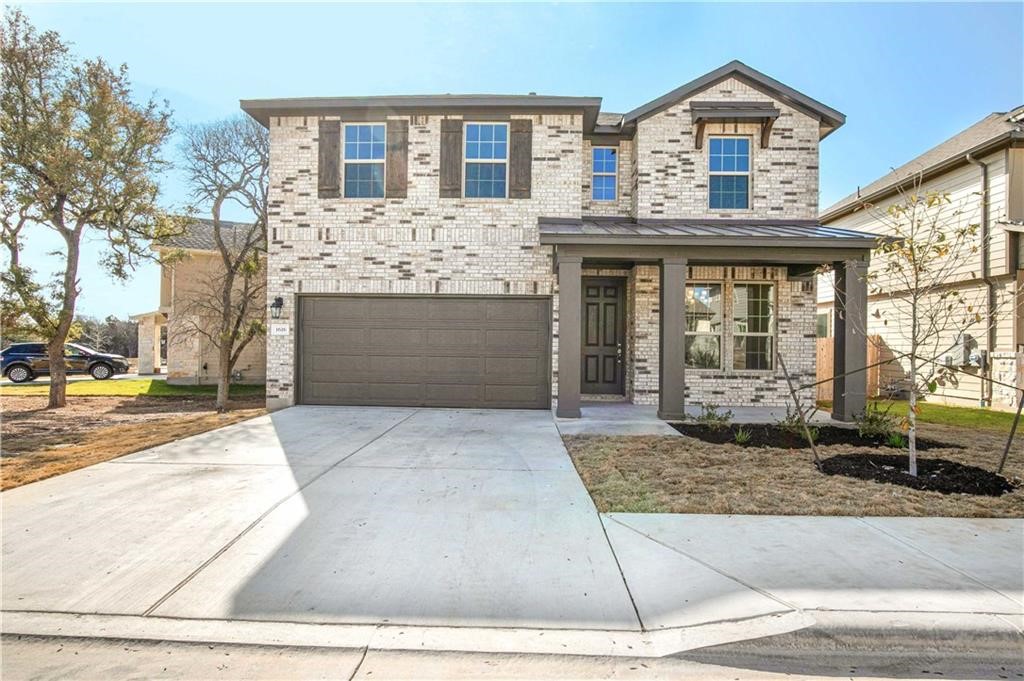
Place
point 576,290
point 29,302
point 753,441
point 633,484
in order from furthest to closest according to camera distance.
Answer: point 29,302
point 576,290
point 753,441
point 633,484

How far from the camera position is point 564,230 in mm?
9547

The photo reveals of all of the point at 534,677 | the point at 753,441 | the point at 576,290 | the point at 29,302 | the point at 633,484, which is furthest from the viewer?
the point at 29,302

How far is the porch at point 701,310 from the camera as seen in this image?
9305 mm

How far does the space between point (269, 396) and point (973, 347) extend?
16.5m

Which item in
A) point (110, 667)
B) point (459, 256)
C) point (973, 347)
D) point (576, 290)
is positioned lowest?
point (110, 667)

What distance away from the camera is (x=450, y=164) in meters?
10.8

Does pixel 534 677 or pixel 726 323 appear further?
pixel 726 323

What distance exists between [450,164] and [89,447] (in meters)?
7.59

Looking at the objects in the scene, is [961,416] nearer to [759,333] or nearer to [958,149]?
[759,333]

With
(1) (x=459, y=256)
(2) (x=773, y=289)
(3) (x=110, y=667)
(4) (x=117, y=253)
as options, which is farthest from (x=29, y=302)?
(2) (x=773, y=289)

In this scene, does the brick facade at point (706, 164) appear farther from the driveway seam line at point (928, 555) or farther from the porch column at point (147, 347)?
the porch column at point (147, 347)

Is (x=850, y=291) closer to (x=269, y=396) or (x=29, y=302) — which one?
(x=269, y=396)

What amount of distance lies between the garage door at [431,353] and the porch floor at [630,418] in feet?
4.20

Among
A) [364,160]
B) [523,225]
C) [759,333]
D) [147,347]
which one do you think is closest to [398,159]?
[364,160]
